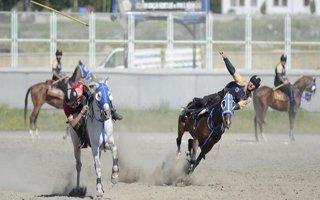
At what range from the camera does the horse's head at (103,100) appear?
1617 cm

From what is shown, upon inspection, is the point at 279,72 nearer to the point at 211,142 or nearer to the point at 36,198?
the point at 211,142

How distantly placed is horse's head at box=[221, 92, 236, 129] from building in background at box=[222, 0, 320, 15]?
6385 centimetres

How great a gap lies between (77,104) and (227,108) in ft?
9.18

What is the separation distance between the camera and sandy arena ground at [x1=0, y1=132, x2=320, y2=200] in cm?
1703

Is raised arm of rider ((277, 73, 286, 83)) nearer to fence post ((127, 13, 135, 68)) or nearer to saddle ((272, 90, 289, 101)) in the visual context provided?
saddle ((272, 90, 289, 101))

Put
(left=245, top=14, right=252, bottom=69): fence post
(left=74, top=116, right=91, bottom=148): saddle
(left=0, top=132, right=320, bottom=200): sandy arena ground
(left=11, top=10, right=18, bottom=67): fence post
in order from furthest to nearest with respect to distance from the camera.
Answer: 1. (left=11, top=10, right=18, bottom=67): fence post
2. (left=245, top=14, right=252, bottom=69): fence post
3. (left=74, top=116, right=91, bottom=148): saddle
4. (left=0, top=132, right=320, bottom=200): sandy arena ground

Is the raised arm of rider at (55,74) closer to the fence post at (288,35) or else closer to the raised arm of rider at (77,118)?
the fence post at (288,35)

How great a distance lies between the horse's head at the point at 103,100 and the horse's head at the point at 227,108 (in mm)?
2586

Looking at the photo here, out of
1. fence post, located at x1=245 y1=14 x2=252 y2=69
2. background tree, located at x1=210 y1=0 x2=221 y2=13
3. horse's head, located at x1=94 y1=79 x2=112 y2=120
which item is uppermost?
background tree, located at x1=210 y1=0 x2=221 y2=13

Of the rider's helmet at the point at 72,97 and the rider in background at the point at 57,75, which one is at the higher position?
the rider in background at the point at 57,75

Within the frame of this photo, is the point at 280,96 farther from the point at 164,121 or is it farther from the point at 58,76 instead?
the point at 58,76

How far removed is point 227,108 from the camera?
1792 centimetres

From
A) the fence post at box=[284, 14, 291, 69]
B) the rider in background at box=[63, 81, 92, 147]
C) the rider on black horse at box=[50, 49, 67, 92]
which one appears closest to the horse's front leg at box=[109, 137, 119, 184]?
the rider in background at box=[63, 81, 92, 147]

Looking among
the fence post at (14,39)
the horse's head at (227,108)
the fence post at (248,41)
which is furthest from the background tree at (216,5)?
the horse's head at (227,108)
